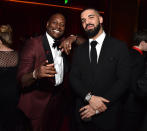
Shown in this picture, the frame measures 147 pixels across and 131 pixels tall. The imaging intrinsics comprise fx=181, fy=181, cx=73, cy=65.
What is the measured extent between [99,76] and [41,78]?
27.8 inches

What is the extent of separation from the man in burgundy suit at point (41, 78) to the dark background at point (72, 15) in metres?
3.31

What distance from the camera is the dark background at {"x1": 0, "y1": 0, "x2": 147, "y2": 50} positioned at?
5082 mm

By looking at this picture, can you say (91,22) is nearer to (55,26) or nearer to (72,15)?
(55,26)

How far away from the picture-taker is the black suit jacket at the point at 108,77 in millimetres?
1560

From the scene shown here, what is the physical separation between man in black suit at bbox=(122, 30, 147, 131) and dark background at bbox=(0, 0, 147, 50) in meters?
3.72

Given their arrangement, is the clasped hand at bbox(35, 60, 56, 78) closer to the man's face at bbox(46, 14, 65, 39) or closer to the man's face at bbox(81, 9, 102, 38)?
the man's face at bbox(81, 9, 102, 38)

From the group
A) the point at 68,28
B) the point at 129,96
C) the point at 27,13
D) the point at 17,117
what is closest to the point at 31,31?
the point at 27,13

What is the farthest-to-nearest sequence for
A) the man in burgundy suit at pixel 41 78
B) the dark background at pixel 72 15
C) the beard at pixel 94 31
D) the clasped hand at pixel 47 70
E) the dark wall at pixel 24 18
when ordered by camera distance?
the dark background at pixel 72 15
the dark wall at pixel 24 18
the man in burgundy suit at pixel 41 78
the beard at pixel 94 31
the clasped hand at pixel 47 70

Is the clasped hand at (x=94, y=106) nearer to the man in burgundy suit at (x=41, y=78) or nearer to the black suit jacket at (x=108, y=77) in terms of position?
the black suit jacket at (x=108, y=77)

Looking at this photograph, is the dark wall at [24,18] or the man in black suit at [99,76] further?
→ the dark wall at [24,18]

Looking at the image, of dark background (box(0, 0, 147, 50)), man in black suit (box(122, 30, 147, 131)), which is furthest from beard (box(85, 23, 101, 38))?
dark background (box(0, 0, 147, 50))

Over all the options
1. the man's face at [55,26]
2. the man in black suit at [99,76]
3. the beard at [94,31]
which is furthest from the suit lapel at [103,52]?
the man's face at [55,26]

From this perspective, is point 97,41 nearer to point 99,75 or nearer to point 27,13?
point 99,75

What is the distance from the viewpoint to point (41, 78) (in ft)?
6.54
